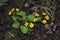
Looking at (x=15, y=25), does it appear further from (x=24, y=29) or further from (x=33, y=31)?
(x=33, y=31)

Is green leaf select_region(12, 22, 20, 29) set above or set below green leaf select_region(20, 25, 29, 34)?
above

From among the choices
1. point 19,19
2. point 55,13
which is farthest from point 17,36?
point 55,13

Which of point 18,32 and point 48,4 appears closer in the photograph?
point 18,32

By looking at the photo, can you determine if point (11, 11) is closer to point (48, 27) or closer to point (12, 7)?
point (12, 7)

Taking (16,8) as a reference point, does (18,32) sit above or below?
below

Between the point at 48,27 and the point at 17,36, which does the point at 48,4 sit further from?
the point at 17,36

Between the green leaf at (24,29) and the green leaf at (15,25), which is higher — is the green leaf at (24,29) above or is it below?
below

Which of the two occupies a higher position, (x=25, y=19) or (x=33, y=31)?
(x=25, y=19)

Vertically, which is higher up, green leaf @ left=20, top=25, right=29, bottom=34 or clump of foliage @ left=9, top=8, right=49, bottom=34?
clump of foliage @ left=9, top=8, right=49, bottom=34

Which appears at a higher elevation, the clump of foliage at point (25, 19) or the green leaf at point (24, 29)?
the clump of foliage at point (25, 19)

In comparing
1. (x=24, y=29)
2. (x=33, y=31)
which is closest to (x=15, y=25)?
(x=24, y=29)
